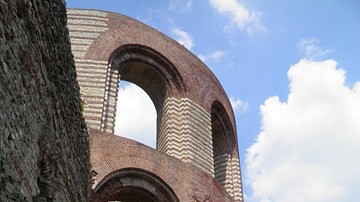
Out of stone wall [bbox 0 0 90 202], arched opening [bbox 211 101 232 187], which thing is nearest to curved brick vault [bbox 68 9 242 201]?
arched opening [bbox 211 101 232 187]

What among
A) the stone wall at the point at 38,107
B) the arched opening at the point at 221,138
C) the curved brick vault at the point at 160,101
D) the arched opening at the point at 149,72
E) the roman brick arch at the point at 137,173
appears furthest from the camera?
the arched opening at the point at 221,138

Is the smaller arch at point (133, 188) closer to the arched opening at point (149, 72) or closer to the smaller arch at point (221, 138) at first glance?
the arched opening at point (149, 72)

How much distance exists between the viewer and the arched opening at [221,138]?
51.8 ft

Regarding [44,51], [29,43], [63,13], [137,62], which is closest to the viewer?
[29,43]

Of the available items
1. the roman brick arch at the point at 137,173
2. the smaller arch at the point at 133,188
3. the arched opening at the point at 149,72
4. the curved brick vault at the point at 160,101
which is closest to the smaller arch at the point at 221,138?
the curved brick vault at the point at 160,101

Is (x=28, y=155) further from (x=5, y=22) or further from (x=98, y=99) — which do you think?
(x=98, y=99)

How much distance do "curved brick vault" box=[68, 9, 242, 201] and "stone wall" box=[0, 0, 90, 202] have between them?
15.1ft

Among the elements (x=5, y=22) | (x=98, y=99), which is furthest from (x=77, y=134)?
→ (x=98, y=99)

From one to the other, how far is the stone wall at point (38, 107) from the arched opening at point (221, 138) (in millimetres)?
9279

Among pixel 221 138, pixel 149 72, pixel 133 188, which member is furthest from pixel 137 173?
pixel 221 138

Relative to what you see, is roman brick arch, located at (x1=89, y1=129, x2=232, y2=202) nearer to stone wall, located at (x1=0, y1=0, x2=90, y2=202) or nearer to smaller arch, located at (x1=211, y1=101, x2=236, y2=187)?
smaller arch, located at (x1=211, y1=101, x2=236, y2=187)

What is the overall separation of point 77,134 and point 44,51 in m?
1.82

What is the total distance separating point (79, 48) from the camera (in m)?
13.3

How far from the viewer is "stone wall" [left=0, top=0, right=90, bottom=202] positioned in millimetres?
3945
